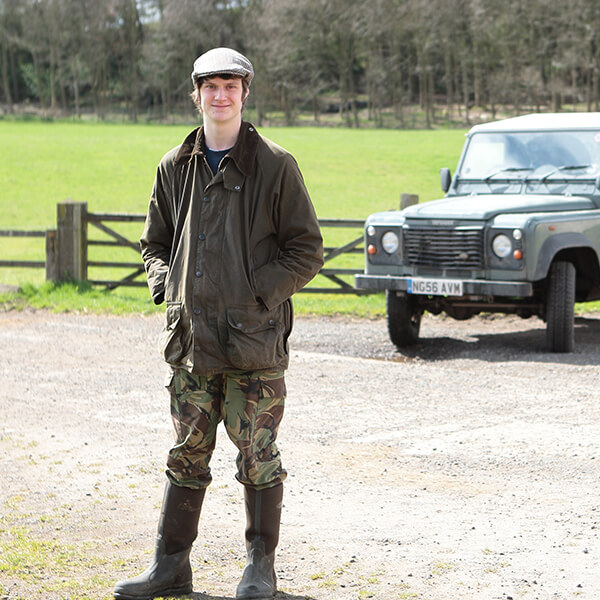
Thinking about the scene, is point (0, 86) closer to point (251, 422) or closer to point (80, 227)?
point (80, 227)

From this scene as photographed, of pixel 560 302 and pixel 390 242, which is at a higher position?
pixel 390 242

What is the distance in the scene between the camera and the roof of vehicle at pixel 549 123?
11.1 metres

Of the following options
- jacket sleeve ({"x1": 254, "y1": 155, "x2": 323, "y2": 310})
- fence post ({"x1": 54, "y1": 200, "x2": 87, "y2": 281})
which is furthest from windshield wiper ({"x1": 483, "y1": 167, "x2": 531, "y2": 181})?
jacket sleeve ({"x1": 254, "y1": 155, "x2": 323, "y2": 310})

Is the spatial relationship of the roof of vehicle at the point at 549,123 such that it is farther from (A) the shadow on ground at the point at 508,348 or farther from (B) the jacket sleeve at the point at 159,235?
(B) the jacket sleeve at the point at 159,235

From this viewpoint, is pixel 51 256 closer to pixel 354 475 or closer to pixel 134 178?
pixel 354 475

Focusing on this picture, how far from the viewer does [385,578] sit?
4.42m

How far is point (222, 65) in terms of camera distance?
3.96m

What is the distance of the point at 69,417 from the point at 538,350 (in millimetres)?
4988

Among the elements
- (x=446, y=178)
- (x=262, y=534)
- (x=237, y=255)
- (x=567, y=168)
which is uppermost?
(x=567, y=168)

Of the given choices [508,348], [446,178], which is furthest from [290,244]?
[446,178]

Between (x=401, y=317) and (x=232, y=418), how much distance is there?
6.81 m

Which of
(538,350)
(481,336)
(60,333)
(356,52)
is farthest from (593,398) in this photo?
(356,52)

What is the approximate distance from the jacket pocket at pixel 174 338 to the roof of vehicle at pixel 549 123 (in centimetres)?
779

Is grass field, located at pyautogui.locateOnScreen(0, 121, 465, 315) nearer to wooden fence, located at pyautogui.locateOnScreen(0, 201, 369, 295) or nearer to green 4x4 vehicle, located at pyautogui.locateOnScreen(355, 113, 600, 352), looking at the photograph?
wooden fence, located at pyautogui.locateOnScreen(0, 201, 369, 295)
